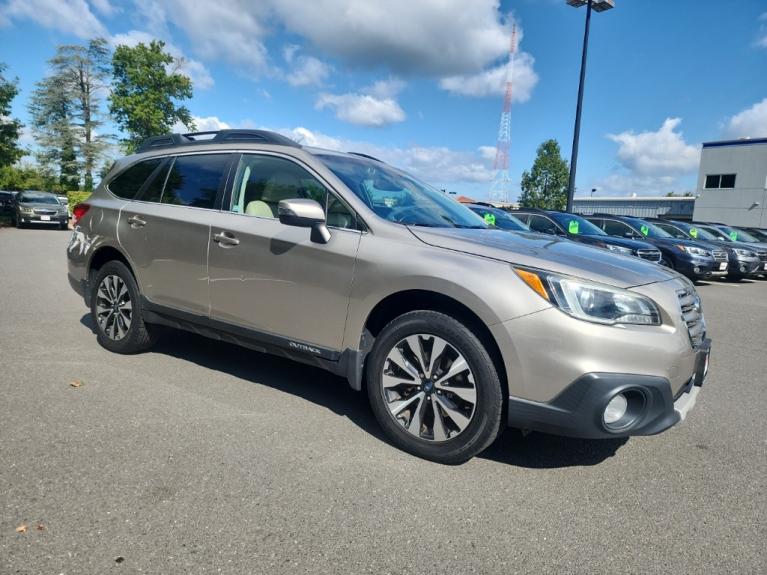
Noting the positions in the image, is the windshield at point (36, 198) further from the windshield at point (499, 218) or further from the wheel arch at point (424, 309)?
the wheel arch at point (424, 309)

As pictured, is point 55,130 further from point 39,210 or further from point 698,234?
point 698,234

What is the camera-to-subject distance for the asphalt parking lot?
218 cm

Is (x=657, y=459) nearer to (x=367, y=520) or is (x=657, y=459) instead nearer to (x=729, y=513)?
(x=729, y=513)

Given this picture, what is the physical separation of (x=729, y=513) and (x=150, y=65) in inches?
2059

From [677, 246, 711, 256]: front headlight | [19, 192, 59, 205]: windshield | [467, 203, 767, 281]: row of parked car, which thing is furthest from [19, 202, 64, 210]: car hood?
[677, 246, 711, 256]: front headlight

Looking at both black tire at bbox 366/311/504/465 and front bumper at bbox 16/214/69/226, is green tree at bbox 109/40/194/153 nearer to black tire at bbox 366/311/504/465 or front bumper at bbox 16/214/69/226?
front bumper at bbox 16/214/69/226

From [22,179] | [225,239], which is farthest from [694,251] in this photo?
[22,179]

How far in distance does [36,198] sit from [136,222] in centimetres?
2285

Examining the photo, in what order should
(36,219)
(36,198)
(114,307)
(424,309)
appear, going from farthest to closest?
(36,198) < (36,219) < (114,307) < (424,309)

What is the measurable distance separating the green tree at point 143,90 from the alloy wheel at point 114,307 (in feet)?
147

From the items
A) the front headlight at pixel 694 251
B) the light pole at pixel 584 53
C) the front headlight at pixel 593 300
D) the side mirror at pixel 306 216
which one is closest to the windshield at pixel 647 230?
the front headlight at pixel 694 251

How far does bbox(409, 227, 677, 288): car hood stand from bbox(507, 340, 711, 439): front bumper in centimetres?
50

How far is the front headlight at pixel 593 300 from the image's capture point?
2.63m

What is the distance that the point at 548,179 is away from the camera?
56.7m
